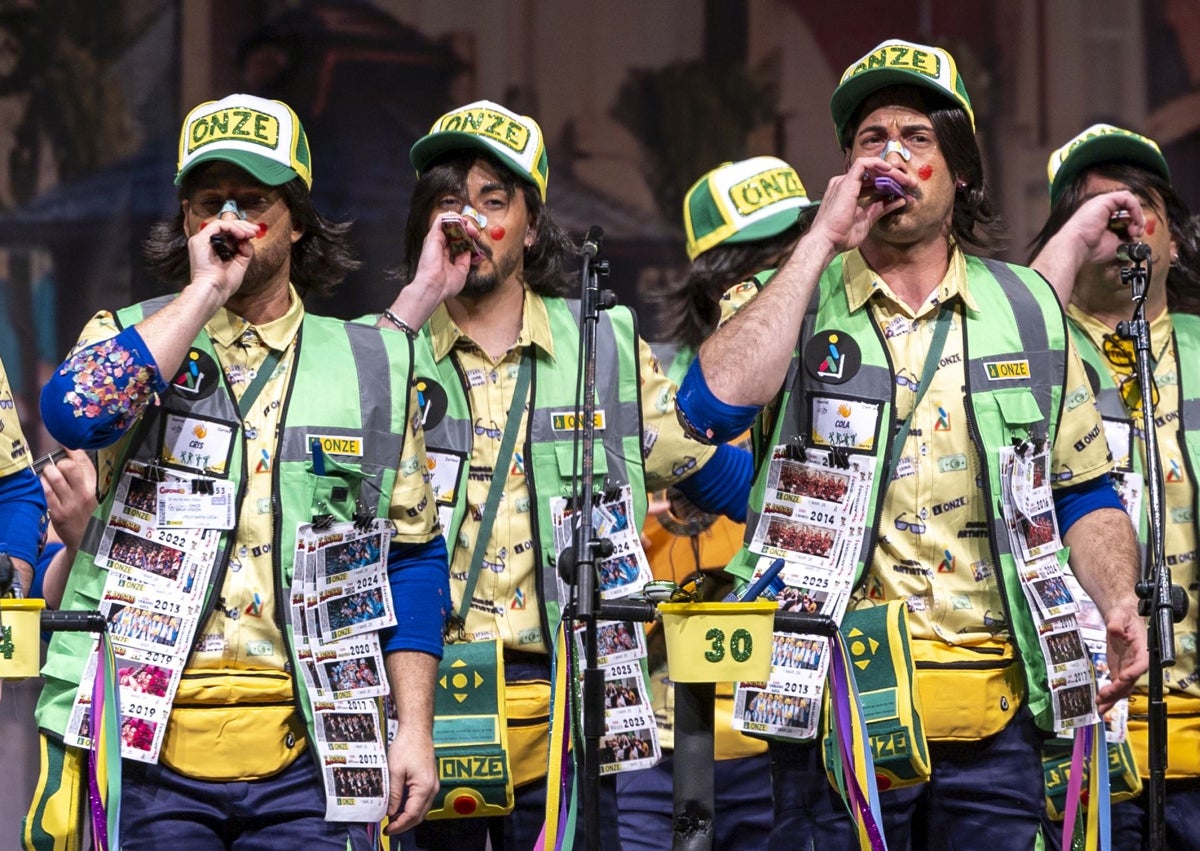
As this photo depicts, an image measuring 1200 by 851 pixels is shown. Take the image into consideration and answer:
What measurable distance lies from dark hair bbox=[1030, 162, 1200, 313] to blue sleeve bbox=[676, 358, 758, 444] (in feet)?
4.89

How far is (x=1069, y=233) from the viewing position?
15.5 ft

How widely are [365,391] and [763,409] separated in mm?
795

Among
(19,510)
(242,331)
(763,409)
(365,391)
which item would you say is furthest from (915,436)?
(19,510)

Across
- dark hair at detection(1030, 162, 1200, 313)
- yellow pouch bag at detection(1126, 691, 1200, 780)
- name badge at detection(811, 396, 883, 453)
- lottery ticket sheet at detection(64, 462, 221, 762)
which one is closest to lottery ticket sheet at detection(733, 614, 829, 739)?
name badge at detection(811, 396, 883, 453)

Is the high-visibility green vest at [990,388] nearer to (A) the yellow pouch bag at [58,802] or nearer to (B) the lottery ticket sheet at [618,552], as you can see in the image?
(B) the lottery ticket sheet at [618,552]

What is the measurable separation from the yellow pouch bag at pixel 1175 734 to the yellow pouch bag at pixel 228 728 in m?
2.14

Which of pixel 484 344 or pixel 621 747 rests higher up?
pixel 484 344

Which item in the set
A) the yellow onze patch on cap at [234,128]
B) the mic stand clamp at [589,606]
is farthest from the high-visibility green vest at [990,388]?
the yellow onze patch on cap at [234,128]

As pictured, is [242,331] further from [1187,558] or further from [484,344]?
[1187,558]

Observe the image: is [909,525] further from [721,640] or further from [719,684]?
[719,684]

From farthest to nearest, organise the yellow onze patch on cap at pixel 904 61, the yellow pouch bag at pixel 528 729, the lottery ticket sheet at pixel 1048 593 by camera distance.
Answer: the yellow pouch bag at pixel 528 729 < the yellow onze patch on cap at pixel 904 61 < the lottery ticket sheet at pixel 1048 593

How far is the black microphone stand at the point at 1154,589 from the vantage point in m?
3.91

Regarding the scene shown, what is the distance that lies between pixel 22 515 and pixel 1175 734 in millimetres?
2684

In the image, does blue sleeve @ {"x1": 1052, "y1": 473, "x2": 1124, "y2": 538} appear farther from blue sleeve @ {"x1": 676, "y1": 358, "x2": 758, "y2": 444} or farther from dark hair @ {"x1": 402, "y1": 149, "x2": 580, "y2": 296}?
dark hair @ {"x1": 402, "y1": 149, "x2": 580, "y2": 296}
